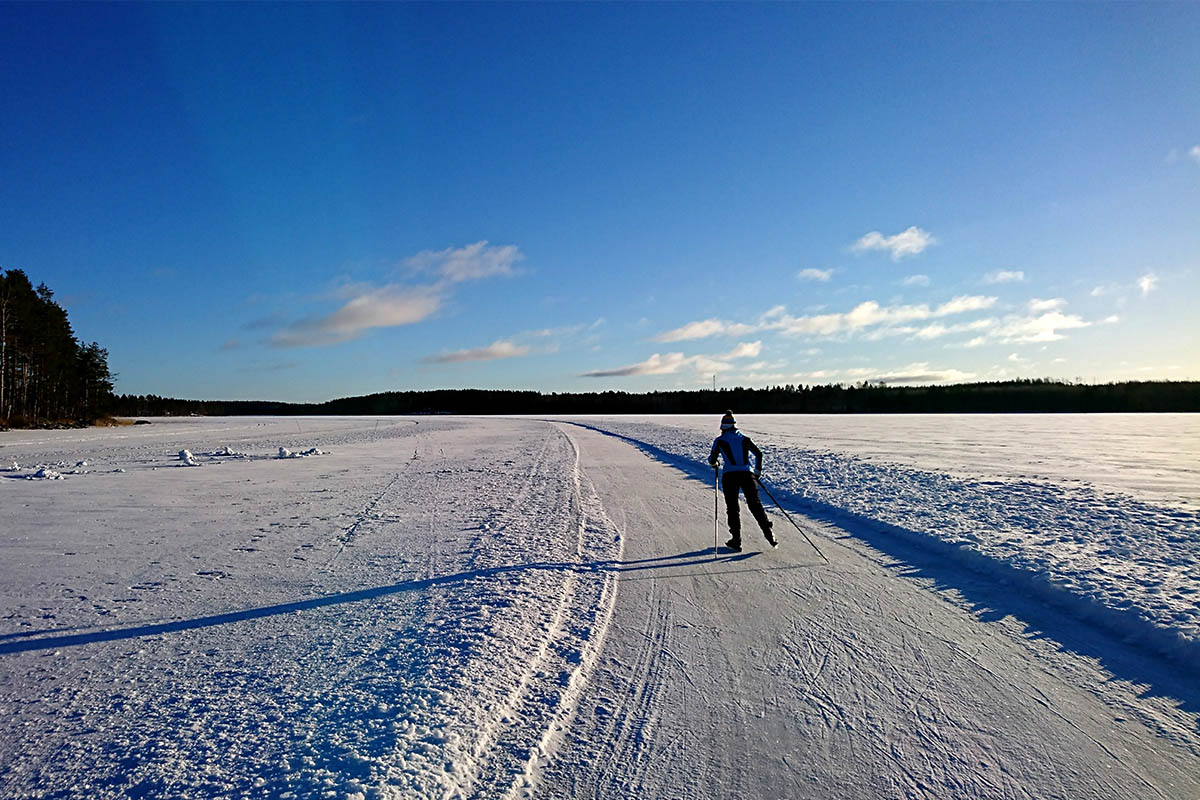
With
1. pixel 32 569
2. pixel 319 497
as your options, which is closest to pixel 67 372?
pixel 319 497

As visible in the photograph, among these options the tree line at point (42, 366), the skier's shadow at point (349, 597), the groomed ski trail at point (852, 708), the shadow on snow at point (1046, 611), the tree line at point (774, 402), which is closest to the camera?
the groomed ski trail at point (852, 708)

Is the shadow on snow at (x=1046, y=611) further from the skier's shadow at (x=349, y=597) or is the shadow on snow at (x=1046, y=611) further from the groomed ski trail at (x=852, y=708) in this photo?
the skier's shadow at (x=349, y=597)

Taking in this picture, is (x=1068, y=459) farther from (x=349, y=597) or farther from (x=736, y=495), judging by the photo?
(x=349, y=597)

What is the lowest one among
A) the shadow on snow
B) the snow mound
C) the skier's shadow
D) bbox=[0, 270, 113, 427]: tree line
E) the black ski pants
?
the shadow on snow

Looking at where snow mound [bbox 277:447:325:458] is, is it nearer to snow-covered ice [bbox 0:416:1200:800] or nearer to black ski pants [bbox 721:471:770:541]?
snow-covered ice [bbox 0:416:1200:800]

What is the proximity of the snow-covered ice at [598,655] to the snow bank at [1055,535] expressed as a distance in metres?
0.05

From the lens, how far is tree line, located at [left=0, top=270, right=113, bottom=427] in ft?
156

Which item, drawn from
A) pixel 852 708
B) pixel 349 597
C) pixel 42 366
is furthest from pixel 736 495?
pixel 42 366

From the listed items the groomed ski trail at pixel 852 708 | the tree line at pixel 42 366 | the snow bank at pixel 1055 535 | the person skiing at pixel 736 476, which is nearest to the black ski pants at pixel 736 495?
the person skiing at pixel 736 476

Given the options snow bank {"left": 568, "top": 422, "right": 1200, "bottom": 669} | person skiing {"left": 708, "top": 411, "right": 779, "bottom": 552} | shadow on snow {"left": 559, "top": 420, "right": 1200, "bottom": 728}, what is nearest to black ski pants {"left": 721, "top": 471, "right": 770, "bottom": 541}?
person skiing {"left": 708, "top": 411, "right": 779, "bottom": 552}

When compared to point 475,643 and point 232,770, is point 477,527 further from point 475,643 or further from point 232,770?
point 232,770

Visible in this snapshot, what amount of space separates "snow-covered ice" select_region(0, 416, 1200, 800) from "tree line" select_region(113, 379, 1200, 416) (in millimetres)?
51130

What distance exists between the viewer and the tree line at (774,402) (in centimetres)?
8912

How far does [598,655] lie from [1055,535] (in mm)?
7550
